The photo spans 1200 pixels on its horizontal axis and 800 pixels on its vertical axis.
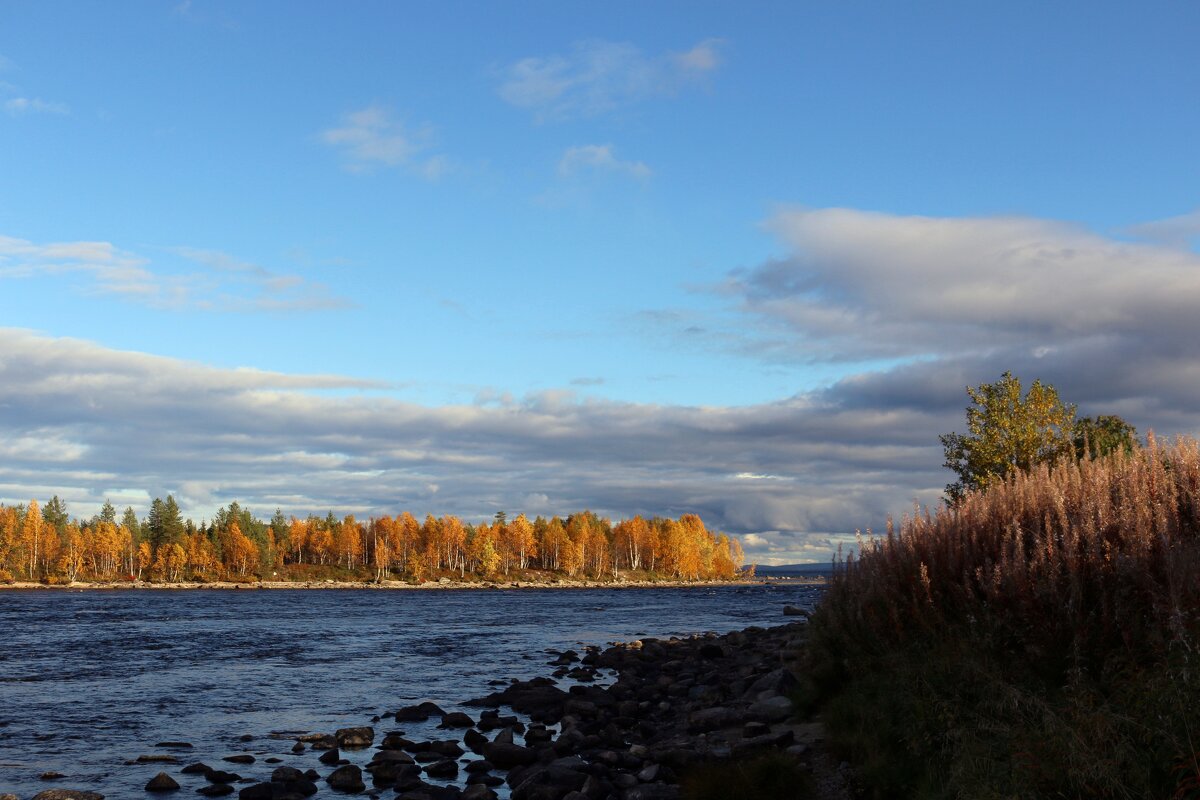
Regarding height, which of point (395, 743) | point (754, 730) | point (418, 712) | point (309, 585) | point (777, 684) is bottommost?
point (309, 585)

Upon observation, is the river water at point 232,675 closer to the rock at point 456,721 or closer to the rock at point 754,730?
the rock at point 456,721

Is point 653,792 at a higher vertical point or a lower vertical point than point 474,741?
higher

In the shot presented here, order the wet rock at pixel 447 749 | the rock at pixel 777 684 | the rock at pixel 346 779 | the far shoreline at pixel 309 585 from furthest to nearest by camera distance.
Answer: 1. the far shoreline at pixel 309 585
2. the wet rock at pixel 447 749
3. the rock at pixel 777 684
4. the rock at pixel 346 779

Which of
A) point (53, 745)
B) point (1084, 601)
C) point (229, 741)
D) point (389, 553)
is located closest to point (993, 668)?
point (1084, 601)

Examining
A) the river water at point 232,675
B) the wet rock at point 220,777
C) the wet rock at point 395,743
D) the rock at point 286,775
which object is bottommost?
the river water at point 232,675

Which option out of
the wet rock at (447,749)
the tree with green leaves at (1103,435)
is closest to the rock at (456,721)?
the wet rock at (447,749)

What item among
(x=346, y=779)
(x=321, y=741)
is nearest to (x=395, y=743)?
(x=321, y=741)

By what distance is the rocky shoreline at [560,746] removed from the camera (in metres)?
14.3

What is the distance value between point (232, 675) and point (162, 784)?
17.3 meters

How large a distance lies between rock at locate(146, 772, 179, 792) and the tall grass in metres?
11.8

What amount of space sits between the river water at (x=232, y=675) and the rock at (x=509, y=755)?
3.08 meters

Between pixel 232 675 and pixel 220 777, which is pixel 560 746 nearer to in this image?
pixel 220 777

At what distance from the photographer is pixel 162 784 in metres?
17.0

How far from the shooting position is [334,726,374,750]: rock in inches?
806
